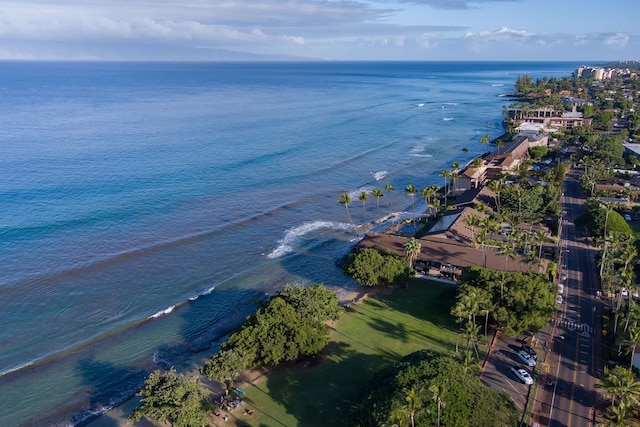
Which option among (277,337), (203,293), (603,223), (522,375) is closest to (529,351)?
(522,375)

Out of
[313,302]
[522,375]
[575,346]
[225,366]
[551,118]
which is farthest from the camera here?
[551,118]

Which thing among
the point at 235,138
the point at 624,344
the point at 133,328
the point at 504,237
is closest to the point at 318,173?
the point at 235,138

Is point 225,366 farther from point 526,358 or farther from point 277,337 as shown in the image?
point 526,358

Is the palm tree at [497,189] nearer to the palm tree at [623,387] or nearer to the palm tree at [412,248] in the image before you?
the palm tree at [412,248]

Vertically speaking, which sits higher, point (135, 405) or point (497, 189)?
point (497, 189)

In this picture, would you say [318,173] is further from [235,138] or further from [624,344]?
[624,344]

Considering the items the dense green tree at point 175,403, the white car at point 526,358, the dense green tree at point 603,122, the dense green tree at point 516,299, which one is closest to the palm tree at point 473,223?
the dense green tree at point 516,299

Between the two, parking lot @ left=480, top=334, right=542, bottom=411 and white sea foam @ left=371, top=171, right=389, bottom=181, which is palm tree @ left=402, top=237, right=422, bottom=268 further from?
white sea foam @ left=371, top=171, right=389, bottom=181
